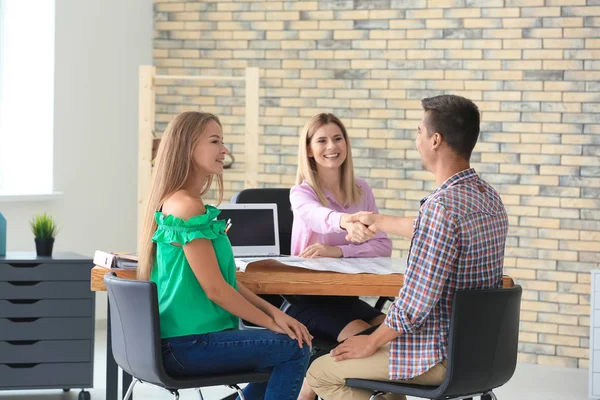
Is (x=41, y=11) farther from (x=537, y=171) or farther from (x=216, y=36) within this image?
(x=537, y=171)

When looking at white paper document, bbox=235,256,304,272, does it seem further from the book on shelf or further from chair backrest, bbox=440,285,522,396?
chair backrest, bbox=440,285,522,396

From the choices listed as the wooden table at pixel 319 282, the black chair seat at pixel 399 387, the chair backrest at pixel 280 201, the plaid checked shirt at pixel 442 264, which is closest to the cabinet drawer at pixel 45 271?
the chair backrest at pixel 280 201

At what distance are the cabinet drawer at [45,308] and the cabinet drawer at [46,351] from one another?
0.13 m

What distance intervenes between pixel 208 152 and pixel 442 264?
845 millimetres

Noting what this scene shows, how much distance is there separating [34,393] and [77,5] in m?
2.83

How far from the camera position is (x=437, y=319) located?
2729 mm

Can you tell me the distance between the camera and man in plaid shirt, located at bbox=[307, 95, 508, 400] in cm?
263

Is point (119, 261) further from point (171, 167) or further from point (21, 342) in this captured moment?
point (21, 342)

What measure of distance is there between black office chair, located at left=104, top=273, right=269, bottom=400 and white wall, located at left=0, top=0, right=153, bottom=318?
10.9 ft

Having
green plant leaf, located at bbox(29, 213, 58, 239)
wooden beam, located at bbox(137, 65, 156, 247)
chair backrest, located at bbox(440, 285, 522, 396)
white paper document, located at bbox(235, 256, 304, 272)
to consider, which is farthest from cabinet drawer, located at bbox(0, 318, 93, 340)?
chair backrest, located at bbox(440, 285, 522, 396)

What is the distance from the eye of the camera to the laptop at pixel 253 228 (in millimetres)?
3762

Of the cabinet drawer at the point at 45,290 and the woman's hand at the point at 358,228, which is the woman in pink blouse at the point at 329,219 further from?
the cabinet drawer at the point at 45,290

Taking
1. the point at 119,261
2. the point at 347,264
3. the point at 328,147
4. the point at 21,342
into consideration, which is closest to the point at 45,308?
the point at 21,342

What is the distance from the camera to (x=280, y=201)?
171 inches
